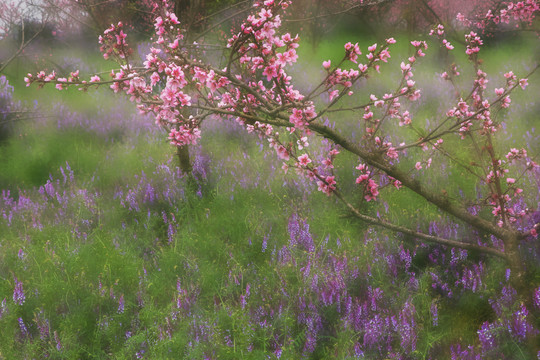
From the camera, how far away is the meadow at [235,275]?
263 centimetres

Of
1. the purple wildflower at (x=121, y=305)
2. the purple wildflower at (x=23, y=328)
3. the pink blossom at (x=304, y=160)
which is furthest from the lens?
the pink blossom at (x=304, y=160)

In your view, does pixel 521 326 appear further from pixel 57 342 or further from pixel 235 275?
pixel 57 342

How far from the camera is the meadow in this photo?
263cm

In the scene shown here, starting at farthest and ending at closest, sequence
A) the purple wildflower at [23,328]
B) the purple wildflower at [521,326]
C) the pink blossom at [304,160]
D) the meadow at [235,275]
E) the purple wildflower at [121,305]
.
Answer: the pink blossom at [304,160] < the purple wildflower at [121,305] < the purple wildflower at [23,328] < the meadow at [235,275] < the purple wildflower at [521,326]

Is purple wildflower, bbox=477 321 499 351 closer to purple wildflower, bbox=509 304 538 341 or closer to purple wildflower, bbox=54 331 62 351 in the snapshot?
purple wildflower, bbox=509 304 538 341

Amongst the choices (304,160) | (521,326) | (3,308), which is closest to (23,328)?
(3,308)

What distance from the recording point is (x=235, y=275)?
314 centimetres

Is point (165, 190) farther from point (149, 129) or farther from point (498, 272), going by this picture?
point (498, 272)

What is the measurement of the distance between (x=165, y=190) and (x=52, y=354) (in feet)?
7.05

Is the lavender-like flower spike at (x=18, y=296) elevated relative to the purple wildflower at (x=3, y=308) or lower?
elevated

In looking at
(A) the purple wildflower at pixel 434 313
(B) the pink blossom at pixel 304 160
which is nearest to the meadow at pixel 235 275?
(A) the purple wildflower at pixel 434 313

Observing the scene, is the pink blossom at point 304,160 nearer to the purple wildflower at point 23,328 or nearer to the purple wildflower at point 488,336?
the purple wildflower at point 488,336

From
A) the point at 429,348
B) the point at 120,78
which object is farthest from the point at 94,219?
the point at 429,348

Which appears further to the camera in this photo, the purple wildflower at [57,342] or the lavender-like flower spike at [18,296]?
the lavender-like flower spike at [18,296]
